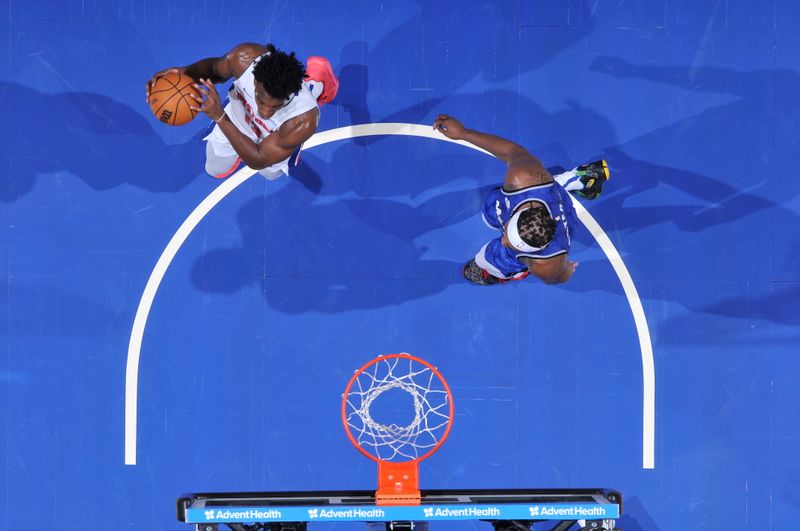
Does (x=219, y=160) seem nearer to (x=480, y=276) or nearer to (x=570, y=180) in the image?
(x=480, y=276)

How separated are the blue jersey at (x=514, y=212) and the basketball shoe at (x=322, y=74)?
171 cm

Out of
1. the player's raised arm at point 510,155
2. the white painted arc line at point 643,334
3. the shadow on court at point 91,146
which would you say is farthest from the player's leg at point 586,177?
the shadow on court at point 91,146

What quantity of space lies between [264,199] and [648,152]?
350 cm

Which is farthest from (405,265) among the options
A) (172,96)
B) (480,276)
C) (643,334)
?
(172,96)

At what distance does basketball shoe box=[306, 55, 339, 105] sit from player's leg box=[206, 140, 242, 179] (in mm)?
901

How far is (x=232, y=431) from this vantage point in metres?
6.53

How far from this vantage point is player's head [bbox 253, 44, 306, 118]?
16.2 ft

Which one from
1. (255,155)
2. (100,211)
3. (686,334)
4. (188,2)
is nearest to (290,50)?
(188,2)

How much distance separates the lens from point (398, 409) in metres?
6.48

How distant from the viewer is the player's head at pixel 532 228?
5086 millimetres

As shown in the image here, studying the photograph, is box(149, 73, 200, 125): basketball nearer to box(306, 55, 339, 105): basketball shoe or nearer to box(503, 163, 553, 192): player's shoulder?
box(306, 55, 339, 105): basketball shoe

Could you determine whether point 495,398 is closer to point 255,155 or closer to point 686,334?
point 686,334

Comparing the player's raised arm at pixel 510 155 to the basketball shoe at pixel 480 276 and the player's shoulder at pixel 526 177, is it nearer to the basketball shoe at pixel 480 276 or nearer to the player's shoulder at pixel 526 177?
the player's shoulder at pixel 526 177

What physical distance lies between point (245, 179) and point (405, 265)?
163 centimetres
